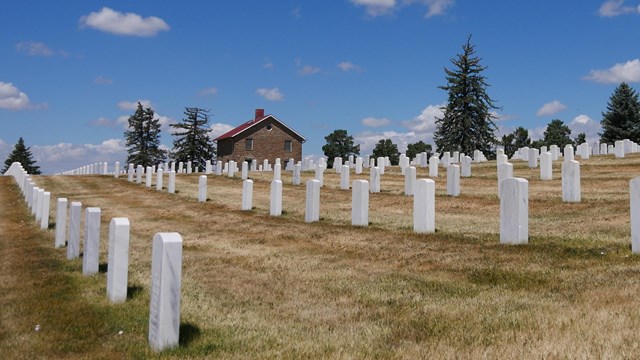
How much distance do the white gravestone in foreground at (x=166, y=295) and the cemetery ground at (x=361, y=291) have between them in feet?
0.54

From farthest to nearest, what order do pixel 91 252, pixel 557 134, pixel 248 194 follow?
pixel 557 134 < pixel 248 194 < pixel 91 252

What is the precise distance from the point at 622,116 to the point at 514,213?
5512cm

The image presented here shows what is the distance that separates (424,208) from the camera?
12.7 meters

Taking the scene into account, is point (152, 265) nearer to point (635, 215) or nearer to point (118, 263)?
point (118, 263)

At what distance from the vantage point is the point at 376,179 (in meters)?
22.2

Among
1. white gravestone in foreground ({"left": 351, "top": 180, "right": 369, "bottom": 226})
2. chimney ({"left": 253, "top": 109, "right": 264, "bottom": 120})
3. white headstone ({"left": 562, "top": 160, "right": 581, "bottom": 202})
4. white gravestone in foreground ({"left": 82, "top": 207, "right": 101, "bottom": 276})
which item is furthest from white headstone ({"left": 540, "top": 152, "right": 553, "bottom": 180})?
chimney ({"left": 253, "top": 109, "right": 264, "bottom": 120})

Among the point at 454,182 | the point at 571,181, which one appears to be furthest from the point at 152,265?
the point at 454,182

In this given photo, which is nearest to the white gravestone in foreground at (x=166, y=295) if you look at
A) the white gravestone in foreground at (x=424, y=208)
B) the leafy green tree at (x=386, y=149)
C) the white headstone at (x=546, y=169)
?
the white gravestone in foreground at (x=424, y=208)

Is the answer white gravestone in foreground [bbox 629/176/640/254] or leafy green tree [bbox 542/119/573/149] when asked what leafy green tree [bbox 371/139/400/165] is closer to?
leafy green tree [bbox 542/119/573/149]

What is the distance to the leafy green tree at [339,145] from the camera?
11394cm

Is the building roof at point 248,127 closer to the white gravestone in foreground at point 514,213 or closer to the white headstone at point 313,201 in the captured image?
the white headstone at point 313,201

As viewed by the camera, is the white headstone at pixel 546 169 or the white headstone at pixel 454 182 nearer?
the white headstone at pixel 454 182

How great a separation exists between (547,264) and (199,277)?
538 cm

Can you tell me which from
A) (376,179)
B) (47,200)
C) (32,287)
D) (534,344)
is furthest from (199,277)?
(376,179)
